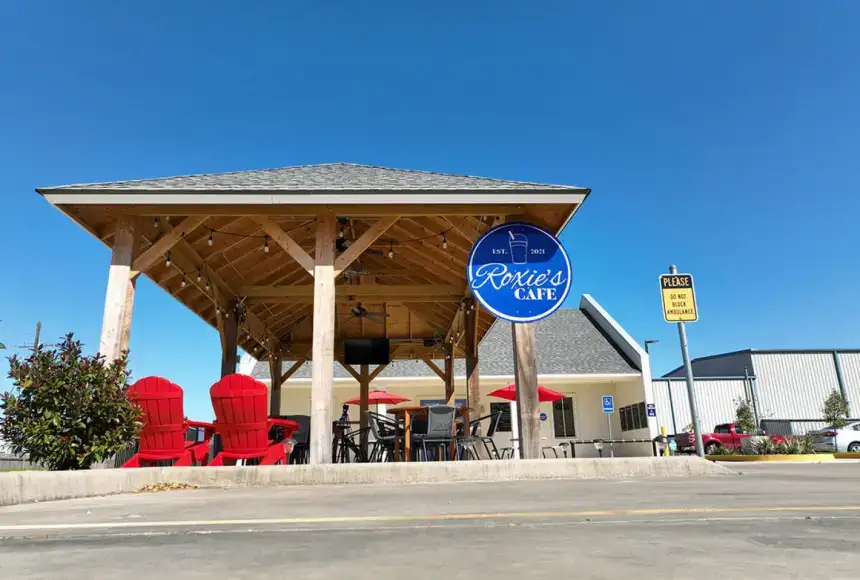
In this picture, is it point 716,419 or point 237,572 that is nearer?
point 237,572

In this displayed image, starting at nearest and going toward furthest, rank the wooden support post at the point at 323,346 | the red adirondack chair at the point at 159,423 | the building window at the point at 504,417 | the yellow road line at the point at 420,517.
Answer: the yellow road line at the point at 420,517 → the red adirondack chair at the point at 159,423 → the wooden support post at the point at 323,346 → the building window at the point at 504,417

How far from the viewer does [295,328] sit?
51.5 ft

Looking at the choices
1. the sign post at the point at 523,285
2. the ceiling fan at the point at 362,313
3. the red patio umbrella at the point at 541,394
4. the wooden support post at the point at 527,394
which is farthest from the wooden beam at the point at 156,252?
the red patio umbrella at the point at 541,394

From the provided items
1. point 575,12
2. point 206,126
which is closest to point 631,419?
point 575,12

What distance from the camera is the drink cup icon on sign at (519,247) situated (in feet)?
23.7

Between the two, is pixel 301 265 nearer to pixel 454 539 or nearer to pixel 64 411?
pixel 64 411

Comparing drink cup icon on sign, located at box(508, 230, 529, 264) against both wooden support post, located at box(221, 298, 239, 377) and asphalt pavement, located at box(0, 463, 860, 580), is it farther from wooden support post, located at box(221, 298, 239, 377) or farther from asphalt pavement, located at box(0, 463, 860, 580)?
wooden support post, located at box(221, 298, 239, 377)

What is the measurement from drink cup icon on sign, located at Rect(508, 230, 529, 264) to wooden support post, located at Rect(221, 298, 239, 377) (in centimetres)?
695

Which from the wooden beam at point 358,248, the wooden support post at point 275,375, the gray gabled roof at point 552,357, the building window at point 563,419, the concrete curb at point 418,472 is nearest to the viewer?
Result: the concrete curb at point 418,472

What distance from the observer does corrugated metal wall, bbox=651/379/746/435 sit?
24.7 metres

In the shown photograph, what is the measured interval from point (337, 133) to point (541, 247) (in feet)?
37.4

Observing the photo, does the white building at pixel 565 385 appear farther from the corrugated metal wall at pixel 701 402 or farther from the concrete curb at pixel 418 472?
the concrete curb at pixel 418 472

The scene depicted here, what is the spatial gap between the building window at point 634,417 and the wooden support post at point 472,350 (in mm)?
9400

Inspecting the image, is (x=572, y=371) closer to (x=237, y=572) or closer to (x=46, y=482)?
(x=46, y=482)
